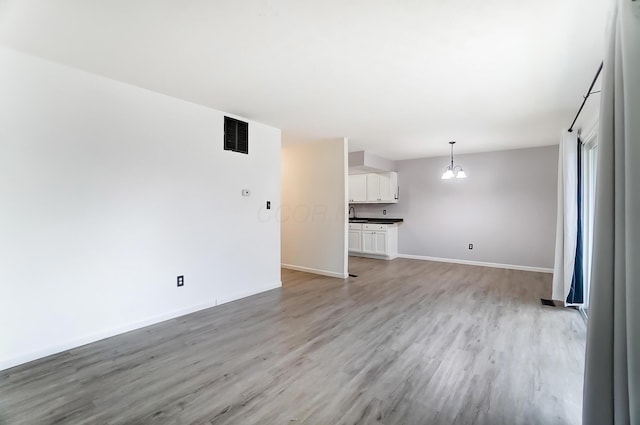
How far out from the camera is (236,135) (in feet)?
13.3

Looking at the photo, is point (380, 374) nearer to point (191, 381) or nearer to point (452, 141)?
point (191, 381)

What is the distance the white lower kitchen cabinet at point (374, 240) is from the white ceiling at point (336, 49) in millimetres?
3723

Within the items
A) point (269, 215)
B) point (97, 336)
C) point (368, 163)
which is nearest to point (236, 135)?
point (269, 215)

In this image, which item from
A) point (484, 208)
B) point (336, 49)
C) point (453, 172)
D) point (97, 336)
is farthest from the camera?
point (484, 208)

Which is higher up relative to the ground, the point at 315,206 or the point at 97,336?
the point at 315,206

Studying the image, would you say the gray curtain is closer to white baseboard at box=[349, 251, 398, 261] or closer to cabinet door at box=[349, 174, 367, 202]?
white baseboard at box=[349, 251, 398, 261]

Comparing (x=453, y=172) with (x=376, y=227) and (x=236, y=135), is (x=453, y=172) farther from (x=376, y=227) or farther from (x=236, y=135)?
(x=236, y=135)

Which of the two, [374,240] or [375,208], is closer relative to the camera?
[374,240]

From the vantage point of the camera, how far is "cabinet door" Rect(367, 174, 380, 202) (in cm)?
752

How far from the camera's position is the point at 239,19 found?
1.95 metres

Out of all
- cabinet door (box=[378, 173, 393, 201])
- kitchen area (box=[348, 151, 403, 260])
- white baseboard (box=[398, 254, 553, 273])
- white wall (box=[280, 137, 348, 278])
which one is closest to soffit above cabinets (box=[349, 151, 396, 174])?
kitchen area (box=[348, 151, 403, 260])

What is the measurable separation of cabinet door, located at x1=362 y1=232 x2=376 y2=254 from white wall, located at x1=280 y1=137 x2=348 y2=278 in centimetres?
212

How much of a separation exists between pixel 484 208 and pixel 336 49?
5443 mm

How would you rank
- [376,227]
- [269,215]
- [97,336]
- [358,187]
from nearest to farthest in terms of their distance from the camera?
[97,336], [269,215], [376,227], [358,187]
